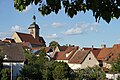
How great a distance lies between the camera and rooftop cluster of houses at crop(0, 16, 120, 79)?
37844mm

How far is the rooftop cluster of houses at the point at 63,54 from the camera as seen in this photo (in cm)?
3784

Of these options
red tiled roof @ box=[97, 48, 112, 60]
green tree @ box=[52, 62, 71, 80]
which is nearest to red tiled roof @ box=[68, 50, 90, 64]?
red tiled roof @ box=[97, 48, 112, 60]

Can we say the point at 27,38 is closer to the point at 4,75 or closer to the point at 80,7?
the point at 4,75

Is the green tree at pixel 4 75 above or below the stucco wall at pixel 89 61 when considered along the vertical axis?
below

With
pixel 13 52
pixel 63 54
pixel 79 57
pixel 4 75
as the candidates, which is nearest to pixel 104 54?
pixel 79 57

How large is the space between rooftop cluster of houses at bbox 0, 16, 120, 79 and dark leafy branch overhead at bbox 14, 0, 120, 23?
23516 millimetres

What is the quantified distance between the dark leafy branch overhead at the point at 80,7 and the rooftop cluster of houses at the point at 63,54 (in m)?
23.5

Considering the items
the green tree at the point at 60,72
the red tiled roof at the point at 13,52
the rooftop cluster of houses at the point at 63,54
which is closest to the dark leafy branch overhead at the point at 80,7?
the rooftop cluster of houses at the point at 63,54

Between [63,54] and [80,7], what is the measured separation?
64454mm

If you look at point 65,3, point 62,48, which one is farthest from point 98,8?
point 62,48

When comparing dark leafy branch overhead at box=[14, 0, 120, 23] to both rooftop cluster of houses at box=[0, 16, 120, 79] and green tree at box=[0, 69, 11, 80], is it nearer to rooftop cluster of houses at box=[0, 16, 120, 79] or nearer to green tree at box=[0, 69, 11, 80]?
rooftop cluster of houses at box=[0, 16, 120, 79]

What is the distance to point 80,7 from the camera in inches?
193

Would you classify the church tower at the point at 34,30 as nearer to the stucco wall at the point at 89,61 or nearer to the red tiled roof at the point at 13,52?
the stucco wall at the point at 89,61

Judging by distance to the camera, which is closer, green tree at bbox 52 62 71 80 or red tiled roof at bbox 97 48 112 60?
green tree at bbox 52 62 71 80
